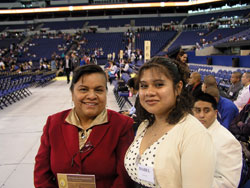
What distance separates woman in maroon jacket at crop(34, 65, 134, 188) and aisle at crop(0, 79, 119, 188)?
2.10 m

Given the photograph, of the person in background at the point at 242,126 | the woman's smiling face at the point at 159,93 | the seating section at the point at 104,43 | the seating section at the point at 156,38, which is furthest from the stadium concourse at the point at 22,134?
the seating section at the point at 156,38

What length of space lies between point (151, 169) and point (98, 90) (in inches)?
25.7

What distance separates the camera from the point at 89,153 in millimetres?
1730

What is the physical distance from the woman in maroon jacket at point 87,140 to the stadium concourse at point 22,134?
209 centimetres

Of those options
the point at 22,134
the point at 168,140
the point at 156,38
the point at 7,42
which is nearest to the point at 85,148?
the point at 168,140

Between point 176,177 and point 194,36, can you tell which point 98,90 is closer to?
point 176,177

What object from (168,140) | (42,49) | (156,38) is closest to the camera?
(168,140)

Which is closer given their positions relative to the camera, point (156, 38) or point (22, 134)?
point (22, 134)

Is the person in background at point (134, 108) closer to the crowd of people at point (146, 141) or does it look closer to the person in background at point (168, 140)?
the crowd of people at point (146, 141)

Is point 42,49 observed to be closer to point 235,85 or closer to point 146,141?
point 235,85

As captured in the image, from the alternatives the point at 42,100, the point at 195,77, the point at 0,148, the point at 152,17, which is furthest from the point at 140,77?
the point at 152,17

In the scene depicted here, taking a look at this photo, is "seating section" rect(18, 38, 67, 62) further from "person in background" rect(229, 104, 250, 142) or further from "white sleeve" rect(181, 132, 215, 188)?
"white sleeve" rect(181, 132, 215, 188)

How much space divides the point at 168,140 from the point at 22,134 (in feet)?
17.8

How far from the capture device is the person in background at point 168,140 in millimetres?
1299
